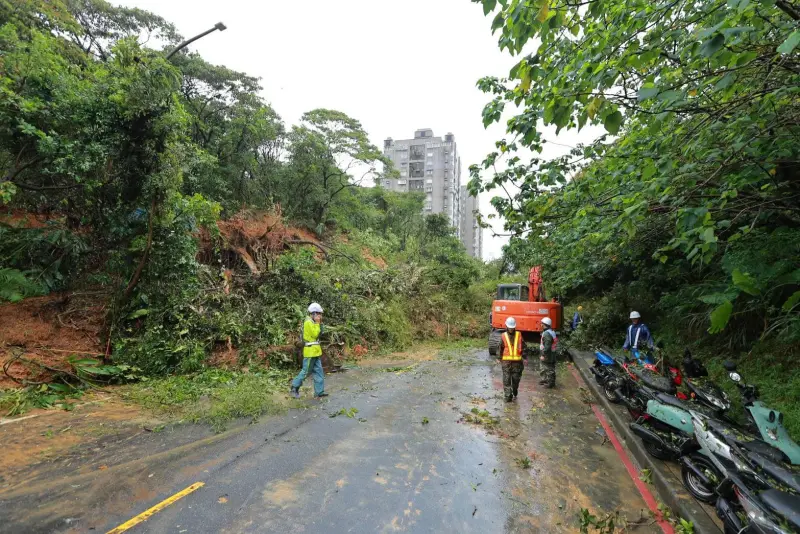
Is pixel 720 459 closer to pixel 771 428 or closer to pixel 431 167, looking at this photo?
pixel 771 428

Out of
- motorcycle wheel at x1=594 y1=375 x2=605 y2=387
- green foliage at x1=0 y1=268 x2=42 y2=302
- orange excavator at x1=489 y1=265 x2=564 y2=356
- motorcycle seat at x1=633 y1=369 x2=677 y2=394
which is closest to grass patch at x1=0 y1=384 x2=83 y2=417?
green foliage at x1=0 y1=268 x2=42 y2=302

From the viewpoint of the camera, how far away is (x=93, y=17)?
55.4ft

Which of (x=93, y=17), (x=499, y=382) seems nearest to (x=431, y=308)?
Answer: (x=499, y=382)

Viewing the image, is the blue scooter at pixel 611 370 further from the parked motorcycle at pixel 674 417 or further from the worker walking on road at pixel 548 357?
the parked motorcycle at pixel 674 417

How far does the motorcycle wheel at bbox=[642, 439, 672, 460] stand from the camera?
460 centimetres

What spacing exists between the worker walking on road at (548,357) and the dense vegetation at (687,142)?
186 cm

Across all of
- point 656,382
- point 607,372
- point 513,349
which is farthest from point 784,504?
point 607,372

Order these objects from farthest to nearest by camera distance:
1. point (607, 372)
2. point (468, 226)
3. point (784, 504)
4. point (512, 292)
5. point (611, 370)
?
point (468, 226) < point (512, 292) < point (607, 372) < point (611, 370) < point (784, 504)

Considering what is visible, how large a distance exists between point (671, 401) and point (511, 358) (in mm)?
2854

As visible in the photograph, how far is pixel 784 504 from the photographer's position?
8.59 ft

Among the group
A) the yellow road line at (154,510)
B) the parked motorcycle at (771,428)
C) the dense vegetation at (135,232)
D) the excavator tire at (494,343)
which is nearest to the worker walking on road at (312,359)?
the dense vegetation at (135,232)

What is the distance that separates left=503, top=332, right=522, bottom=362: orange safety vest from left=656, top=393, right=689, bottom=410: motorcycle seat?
245 centimetres

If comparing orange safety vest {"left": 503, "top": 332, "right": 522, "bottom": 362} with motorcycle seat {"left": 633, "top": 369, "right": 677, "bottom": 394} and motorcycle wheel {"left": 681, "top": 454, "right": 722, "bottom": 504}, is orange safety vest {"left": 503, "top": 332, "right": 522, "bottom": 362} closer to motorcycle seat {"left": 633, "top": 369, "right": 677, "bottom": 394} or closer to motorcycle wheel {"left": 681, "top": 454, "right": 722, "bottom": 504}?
motorcycle seat {"left": 633, "top": 369, "right": 677, "bottom": 394}

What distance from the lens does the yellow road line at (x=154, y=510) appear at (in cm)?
319
